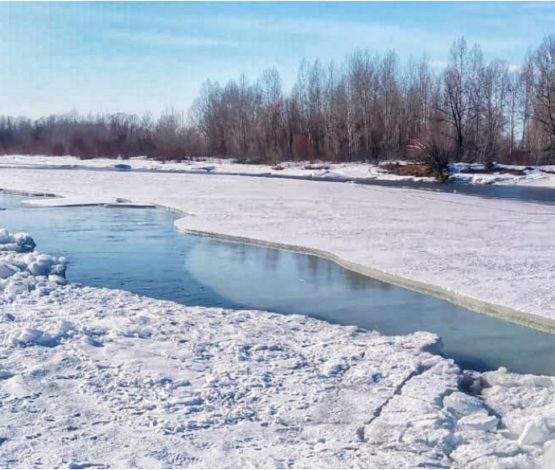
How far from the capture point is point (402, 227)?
1424 centimetres

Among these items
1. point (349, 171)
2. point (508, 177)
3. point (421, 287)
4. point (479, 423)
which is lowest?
point (479, 423)

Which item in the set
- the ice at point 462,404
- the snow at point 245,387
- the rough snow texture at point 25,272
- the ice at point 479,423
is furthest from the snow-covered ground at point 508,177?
the ice at point 479,423

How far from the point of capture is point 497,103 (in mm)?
51250

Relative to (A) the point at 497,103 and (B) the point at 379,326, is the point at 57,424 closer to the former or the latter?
(B) the point at 379,326

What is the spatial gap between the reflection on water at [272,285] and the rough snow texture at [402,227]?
0.52 metres

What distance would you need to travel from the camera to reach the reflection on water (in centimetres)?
704

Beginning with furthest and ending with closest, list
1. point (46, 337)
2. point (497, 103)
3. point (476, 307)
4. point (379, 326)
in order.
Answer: point (497, 103) < point (476, 307) < point (379, 326) < point (46, 337)

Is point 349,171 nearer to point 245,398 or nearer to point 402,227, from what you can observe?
point 402,227

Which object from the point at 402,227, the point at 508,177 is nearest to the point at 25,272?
the point at 402,227

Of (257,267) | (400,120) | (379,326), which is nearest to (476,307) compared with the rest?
(379,326)

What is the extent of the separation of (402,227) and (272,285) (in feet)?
17.5

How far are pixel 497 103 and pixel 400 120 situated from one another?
22.2 ft

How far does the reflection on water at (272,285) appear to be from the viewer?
23.1ft

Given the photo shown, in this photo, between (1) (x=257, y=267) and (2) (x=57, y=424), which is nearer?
(2) (x=57, y=424)
